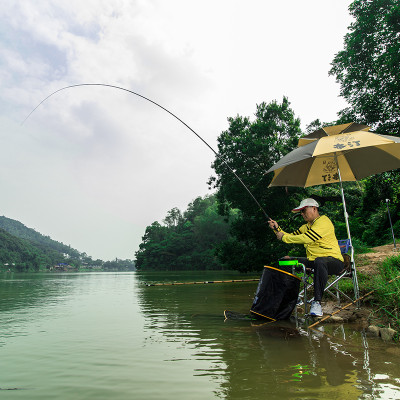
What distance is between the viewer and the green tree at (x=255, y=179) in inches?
1032

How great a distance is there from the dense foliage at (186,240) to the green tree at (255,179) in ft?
139

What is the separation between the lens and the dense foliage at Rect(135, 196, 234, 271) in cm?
8002

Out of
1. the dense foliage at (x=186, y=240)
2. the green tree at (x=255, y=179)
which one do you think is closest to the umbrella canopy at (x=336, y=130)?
the green tree at (x=255, y=179)

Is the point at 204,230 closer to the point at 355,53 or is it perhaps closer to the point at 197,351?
the point at 355,53

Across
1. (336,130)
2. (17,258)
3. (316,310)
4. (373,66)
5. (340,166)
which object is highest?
(373,66)

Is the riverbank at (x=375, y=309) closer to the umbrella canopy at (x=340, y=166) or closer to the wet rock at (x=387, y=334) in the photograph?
the wet rock at (x=387, y=334)

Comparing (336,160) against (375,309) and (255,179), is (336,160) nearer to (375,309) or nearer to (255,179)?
(375,309)

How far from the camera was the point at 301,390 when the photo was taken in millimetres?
2301

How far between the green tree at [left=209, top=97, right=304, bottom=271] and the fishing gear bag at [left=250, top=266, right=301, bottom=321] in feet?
68.3

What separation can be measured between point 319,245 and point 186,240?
84.4m

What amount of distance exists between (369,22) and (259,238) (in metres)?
16.7

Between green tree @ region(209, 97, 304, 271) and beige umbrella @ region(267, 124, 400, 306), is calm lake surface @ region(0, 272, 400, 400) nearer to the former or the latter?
beige umbrella @ region(267, 124, 400, 306)

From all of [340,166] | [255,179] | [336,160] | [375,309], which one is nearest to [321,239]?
[375,309]

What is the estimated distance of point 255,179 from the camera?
26.8 metres
